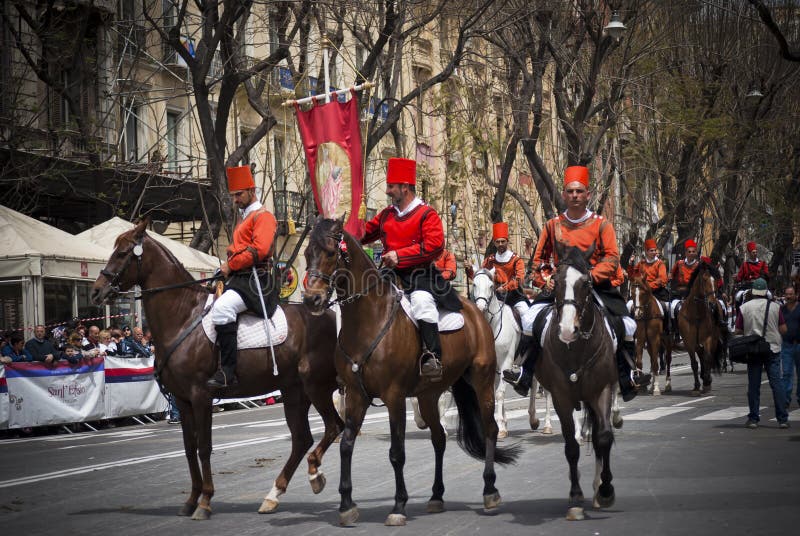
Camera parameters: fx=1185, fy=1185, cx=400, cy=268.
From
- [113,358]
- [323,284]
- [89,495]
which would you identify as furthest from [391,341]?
[113,358]

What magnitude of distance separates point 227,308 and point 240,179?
1.35 meters

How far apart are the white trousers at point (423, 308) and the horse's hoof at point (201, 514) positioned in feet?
8.08

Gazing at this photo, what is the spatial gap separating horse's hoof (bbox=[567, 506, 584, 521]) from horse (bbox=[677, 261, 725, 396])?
15.2 meters

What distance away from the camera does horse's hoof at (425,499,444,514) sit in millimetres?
10262

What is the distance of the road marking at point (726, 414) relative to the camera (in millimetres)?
18750

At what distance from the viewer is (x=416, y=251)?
417 inches

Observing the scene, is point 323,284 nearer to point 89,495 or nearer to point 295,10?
point 89,495

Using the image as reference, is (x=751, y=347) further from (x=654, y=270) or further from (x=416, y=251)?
(x=416, y=251)

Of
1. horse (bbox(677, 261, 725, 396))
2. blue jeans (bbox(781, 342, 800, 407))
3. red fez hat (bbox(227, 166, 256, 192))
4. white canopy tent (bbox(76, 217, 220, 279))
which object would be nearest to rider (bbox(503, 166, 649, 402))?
red fez hat (bbox(227, 166, 256, 192))

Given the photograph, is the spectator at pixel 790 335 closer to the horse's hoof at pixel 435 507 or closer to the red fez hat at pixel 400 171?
the red fez hat at pixel 400 171

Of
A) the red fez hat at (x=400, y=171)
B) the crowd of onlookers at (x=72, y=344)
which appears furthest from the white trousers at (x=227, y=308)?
the crowd of onlookers at (x=72, y=344)

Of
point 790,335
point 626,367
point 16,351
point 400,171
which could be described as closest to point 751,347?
point 790,335

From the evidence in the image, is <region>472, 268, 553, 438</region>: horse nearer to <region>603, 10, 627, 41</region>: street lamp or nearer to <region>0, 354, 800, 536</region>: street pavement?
<region>0, 354, 800, 536</region>: street pavement

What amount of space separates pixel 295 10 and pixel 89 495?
56.6ft
